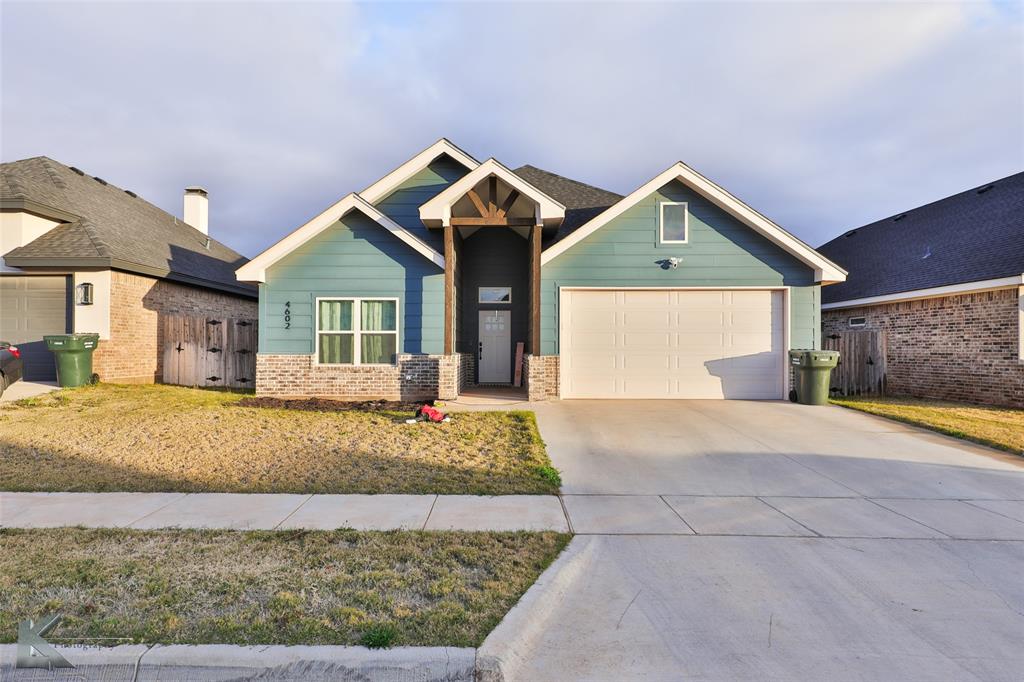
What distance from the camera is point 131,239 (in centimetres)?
1416

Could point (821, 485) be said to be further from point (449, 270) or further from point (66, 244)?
point (66, 244)

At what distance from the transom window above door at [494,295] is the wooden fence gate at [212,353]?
6.51 meters

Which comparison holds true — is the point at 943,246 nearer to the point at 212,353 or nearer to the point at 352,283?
the point at 352,283

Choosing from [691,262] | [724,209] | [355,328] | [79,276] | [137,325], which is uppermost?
[724,209]

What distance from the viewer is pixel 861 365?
1291 cm

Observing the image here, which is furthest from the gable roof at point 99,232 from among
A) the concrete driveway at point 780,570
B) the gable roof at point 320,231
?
the concrete driveway at point 780,570

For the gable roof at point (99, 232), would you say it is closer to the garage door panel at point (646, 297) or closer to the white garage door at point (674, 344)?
the white garage door at point (674, 344)

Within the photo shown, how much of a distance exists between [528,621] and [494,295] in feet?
37.0

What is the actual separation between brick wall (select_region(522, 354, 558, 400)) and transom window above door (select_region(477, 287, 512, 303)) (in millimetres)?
3207

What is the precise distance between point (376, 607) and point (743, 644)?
227cm

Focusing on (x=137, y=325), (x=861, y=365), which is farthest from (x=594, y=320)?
(x=137, y=325)

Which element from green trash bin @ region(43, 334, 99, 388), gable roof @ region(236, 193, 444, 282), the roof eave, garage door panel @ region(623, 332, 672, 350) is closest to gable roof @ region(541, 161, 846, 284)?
garage door panel @ region(623, 332, 672, 350)

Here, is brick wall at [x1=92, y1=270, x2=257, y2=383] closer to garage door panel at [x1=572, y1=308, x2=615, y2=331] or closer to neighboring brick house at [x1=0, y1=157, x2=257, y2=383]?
neighboring brick house at [x1=0, y1=157, x2=257, y2=383]

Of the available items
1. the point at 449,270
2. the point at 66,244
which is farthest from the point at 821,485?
the point at 66,244
